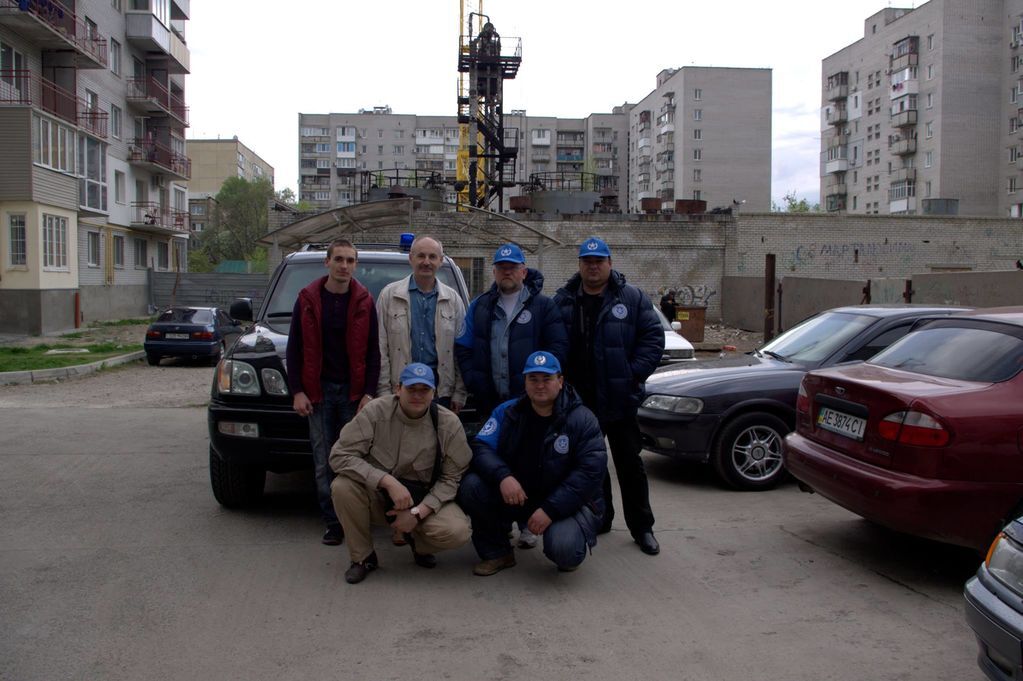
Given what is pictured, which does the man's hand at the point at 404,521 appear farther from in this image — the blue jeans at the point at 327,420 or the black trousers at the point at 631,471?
the black trousers at the point at 631,471

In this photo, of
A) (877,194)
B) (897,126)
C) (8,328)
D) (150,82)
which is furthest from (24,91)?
(877,194)

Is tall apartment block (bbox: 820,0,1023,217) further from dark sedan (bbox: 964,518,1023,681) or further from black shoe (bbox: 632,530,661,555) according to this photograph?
dark sedan (bbox: 964,518,1023,681)

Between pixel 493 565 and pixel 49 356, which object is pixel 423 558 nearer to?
pixel 493 565

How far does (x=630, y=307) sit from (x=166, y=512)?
149 inches

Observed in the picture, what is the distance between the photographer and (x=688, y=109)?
85.8 metres

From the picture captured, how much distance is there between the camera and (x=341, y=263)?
537 cm

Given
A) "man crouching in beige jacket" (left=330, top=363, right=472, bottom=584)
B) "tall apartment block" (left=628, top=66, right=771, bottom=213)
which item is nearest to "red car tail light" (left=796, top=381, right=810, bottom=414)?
"man crouching in beige jacket" (left=330, top=363, right=472, bottom=584)

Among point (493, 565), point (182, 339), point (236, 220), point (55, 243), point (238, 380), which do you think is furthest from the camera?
point (236, 220)

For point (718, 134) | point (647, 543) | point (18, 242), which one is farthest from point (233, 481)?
point (718, 134)

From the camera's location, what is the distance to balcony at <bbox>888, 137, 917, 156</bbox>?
67.8 m

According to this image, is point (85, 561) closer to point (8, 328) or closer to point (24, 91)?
point (8, 328)

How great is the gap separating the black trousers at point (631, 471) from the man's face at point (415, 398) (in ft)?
3.90

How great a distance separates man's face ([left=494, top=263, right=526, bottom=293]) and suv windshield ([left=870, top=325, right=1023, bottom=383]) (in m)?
2.45

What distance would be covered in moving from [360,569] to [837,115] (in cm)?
8379
